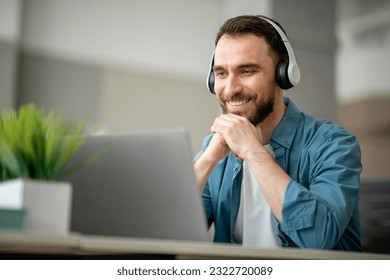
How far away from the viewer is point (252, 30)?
1771 mm

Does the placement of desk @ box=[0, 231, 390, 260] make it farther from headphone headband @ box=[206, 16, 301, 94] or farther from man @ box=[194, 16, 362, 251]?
headphone headband @ box=[206, 16, 301, 94]

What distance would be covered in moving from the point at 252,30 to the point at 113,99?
9.74ft

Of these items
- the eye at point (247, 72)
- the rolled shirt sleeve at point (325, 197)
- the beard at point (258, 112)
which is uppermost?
the eye at point (247, 72)

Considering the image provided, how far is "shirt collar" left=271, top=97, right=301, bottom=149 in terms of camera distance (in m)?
1.69

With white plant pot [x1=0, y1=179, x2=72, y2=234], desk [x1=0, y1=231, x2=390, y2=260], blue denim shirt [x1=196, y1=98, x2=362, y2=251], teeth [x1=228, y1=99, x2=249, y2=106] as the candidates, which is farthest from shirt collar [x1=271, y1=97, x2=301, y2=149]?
white plant pot [x1=0, y1=179, x2=72, y2=234]

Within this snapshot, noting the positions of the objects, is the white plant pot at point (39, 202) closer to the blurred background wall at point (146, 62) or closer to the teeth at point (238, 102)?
the teeth at point (238, 102)

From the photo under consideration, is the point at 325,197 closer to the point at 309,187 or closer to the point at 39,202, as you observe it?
the point at 309,187

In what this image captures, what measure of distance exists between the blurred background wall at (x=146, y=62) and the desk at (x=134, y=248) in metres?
3.31

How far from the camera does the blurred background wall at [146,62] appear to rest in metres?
4.39

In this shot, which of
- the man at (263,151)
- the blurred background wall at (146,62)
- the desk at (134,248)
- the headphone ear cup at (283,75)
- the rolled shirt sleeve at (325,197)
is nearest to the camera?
the desk at (134,248)

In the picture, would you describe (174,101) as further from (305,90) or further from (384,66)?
(305,90)

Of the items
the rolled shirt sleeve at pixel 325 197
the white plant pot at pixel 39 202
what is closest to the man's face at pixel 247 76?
the rolled shirt sleeve at pixel 325 197

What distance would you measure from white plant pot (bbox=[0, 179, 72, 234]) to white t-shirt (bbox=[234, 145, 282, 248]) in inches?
31.2
